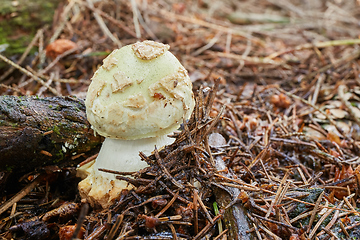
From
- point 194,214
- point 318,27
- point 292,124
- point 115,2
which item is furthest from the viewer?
point 318,27

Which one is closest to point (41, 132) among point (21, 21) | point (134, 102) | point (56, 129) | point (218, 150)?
point (56, 129)

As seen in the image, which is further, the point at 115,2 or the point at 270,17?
the point at 270,17

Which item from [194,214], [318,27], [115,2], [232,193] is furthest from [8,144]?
[318,27]

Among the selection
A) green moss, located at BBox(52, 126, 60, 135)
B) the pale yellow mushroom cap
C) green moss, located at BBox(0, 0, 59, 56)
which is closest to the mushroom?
the pale yellow mushroom cap

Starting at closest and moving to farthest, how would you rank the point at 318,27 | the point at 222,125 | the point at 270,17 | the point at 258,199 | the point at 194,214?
the point at 194,214
the point at 258,199
the point at 222,125
the point at 318,27
the point at 270,17

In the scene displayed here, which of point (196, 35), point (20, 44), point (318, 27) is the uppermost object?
point (20, 44)

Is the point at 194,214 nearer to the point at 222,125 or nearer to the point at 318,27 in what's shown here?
the point at 222,125

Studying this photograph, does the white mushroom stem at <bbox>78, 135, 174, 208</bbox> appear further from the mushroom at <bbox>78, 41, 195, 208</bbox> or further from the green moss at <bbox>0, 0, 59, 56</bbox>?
the green moss at <bbox>0, 0, 59, 56</bbox>

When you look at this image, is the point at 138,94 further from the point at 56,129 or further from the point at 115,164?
the point at 56,129
